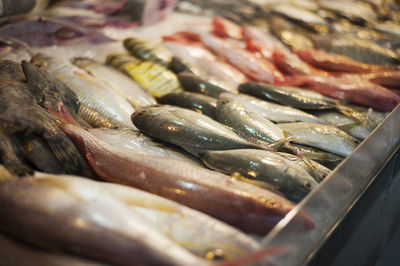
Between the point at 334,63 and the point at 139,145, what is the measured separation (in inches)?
86.3

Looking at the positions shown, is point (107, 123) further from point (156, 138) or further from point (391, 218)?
point (391, 218)

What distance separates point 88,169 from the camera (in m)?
1.42

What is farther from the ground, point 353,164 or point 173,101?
point 353,164

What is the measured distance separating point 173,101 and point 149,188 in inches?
34.7

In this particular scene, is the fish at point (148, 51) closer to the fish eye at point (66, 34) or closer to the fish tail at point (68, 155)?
the fish eye at point (66, 34)

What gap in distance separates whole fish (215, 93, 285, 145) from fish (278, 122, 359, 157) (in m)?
0.10

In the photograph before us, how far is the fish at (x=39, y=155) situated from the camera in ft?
4.35

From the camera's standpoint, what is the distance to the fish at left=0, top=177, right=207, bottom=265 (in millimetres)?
941

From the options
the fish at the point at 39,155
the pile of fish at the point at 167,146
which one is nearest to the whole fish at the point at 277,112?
the pile of fish at the point at 167,146

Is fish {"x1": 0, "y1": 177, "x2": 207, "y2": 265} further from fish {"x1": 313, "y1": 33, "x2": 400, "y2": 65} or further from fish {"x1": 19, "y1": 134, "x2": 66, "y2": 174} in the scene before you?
fish {"x1": 313, "y1": 33, "x2": 400, "y2": 65}

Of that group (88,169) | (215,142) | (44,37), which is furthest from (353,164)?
(44,37)

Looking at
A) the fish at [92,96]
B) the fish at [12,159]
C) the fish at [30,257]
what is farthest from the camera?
the fish at [92,96]

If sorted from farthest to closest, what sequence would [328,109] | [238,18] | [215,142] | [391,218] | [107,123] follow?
1. [238,18]
2. [328,109]
3. [391,218]
4. [107,123]
5. [215,142]

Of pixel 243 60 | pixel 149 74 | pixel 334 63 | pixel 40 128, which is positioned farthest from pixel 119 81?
pixel 334 63
